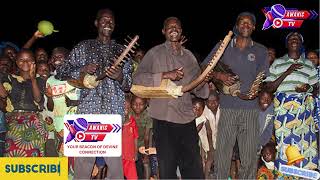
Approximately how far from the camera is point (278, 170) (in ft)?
23.7

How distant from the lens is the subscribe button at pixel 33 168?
5727 millimetres

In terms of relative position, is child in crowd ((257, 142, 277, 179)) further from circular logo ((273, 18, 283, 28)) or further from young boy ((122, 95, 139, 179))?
circular logo ((273, 18, 283, 28))

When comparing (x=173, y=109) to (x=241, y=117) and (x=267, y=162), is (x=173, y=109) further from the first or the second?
(x=267, y=162)

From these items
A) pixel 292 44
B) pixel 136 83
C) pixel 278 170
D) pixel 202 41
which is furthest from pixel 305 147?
pixel 202 41

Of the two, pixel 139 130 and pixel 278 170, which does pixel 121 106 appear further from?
pixel 278 170

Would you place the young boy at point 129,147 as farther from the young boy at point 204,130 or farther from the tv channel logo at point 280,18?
the tv channel logo at point 280,18

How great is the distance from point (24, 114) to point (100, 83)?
121cm

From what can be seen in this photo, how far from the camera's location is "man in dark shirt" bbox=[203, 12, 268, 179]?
6020 mm

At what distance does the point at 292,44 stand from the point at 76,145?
2.98 meters

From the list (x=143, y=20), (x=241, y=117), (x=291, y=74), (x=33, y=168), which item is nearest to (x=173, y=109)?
(x=241, y=117)

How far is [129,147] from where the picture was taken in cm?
701

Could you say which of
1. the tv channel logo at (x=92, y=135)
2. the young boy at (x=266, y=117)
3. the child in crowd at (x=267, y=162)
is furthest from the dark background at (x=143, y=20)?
the tv channel logo at (x=92, y=135)

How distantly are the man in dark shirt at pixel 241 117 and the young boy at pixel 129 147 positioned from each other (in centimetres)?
129

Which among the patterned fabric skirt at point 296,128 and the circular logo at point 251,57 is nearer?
the circular logo at point 251,57
